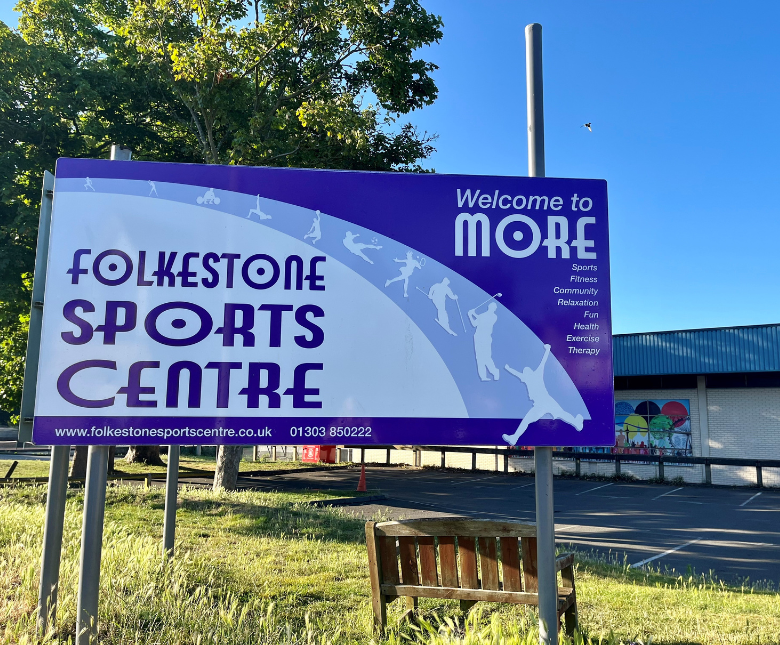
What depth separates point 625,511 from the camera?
14.8m

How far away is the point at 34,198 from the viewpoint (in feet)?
51.6

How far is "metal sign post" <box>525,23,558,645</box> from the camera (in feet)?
13.2

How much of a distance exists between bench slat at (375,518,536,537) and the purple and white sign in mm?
816

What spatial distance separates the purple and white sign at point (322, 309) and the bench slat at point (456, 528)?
0.82m

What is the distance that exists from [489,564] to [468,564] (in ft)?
0.55

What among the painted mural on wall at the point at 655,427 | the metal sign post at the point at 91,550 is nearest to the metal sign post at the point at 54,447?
the metal sign post at the point at 91,550

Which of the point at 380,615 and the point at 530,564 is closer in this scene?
the point at 530,564

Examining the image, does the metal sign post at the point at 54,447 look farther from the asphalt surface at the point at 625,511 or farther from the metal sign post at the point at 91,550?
the asphalt surface at the point at 625,511

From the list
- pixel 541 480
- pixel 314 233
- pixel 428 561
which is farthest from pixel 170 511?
pixel 541 480

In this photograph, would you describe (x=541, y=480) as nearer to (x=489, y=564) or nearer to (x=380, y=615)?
(x=489, y=564)

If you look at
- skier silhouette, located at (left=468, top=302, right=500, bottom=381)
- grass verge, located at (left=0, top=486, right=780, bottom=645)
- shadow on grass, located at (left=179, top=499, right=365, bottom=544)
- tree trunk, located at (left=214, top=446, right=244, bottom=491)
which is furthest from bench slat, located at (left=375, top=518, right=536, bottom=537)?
tree trunk, located at (left=214, top=446, right=244, bottom=491)

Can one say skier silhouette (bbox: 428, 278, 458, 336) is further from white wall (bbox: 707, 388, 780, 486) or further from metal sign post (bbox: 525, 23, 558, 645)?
white wall (bbox: 707, 388, 780, 486)

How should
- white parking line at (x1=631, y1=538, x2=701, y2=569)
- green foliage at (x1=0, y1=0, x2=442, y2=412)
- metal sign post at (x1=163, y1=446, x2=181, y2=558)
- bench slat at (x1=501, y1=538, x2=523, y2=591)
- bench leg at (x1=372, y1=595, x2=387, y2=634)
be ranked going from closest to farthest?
bench slat at (x1=501, y1=538, x2=523, y2=591) → bench leg at (x1=372, y1=595, x2=387, y2=634) → metal sign post at (x1=163, y1=446, x2=181, y2=558) → white parking line at (x1=631, y1=538, x2=701, y2=569) → green foliage at (x1=0, y1=0, x2=442, y2=412)

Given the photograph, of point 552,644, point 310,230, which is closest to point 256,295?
point 310,230
